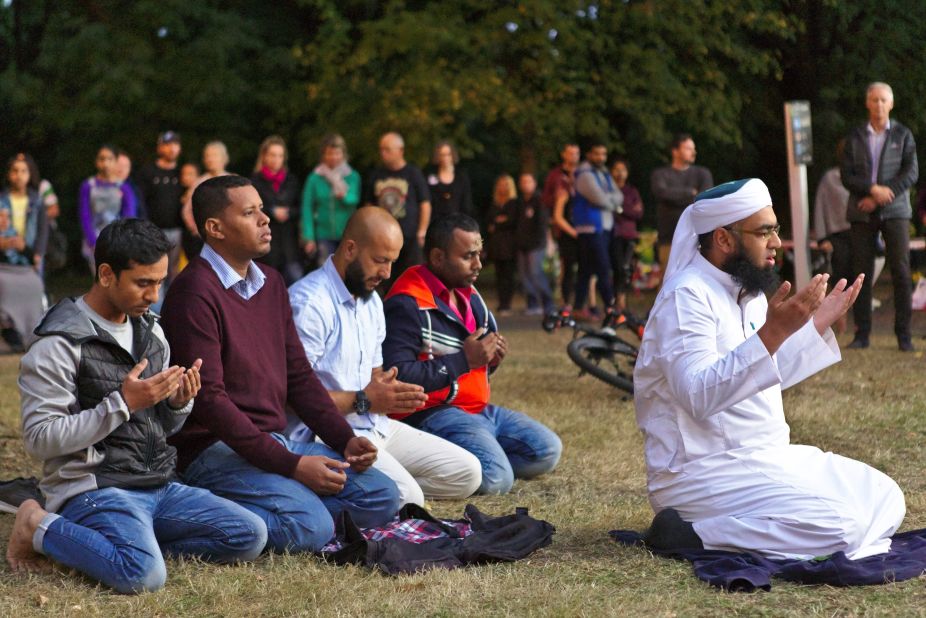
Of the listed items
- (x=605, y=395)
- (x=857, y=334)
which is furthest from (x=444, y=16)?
(x=605, y=395)

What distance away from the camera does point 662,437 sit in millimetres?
5633

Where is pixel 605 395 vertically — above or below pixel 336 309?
below

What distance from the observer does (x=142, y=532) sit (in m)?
5.26

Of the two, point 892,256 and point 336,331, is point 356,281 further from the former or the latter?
point 892,256

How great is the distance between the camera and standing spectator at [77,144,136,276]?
547 inches

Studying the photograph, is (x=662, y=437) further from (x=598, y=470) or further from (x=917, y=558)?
(x=598, y=470)

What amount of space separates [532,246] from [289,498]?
12.3 m

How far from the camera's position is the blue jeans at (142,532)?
518cm

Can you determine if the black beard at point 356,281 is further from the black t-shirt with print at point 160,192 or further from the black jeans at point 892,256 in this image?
the black t-shirt with print at point 160,192

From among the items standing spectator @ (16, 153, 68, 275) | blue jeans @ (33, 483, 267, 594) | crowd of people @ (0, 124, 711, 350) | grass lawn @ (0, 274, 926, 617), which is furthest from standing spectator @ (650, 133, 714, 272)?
blue jeans @ (33, 483, 267, 594)

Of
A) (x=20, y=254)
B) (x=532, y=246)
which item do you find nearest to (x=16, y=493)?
(x=20, y=254)

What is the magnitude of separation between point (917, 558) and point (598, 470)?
8.63 feet

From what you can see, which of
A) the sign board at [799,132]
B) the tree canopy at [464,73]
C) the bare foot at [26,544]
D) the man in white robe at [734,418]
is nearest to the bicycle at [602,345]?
the sign board at [799,132]

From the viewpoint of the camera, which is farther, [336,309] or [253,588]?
[336,309]
